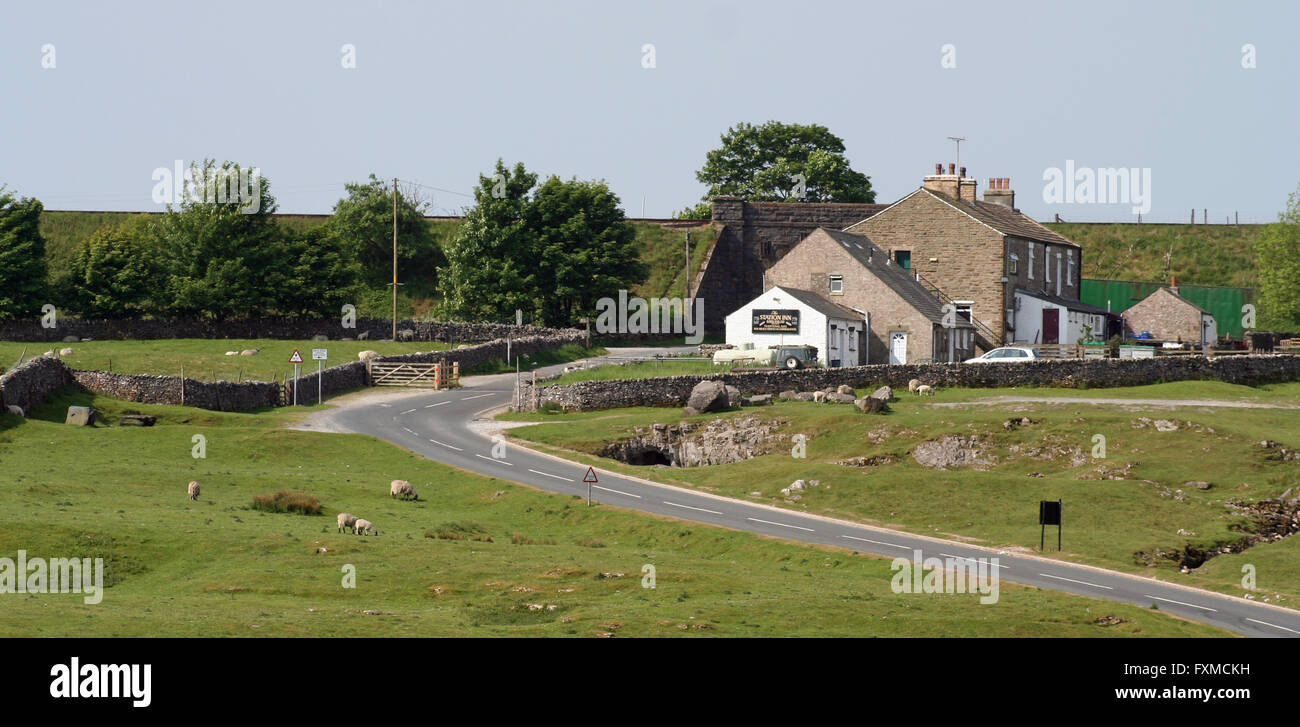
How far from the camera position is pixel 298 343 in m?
99.0

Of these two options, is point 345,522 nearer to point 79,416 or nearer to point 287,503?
point 287,503

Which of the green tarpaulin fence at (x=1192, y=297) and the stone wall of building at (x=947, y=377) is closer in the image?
the stone wall of building at (x=947, y=377)

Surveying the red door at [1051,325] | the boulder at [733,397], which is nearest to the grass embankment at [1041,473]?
the boulder at [733,397]

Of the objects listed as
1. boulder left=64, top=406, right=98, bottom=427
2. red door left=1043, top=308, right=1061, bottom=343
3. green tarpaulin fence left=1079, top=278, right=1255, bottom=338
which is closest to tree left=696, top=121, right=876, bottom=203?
green tarpaulin fence left=1079, top=278, right=1255, bottom=338

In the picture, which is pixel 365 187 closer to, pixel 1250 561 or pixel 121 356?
pixel 121 356

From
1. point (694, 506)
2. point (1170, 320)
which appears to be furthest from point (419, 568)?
point (1170, 320)

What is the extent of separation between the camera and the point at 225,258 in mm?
102438

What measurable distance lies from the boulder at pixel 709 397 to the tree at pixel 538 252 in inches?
1559

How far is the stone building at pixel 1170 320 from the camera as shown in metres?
101

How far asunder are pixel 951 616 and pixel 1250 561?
16.4 meters

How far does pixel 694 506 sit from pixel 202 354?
52.7 m

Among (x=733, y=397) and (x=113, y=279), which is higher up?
(x=113, y=279)

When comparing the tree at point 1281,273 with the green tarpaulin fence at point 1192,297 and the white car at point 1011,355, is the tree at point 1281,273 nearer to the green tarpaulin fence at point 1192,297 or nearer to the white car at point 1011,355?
the green tarpaulin fence at point 1192,297
